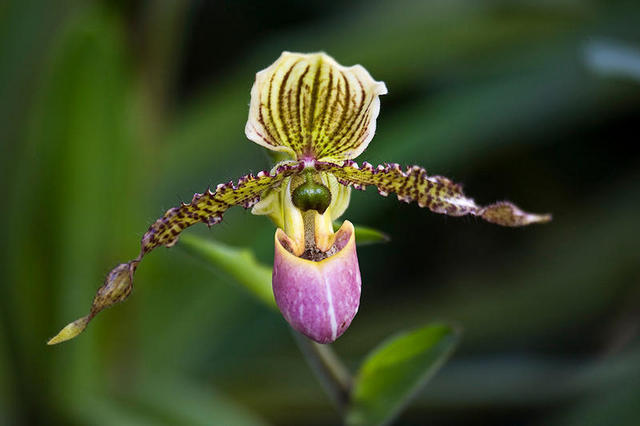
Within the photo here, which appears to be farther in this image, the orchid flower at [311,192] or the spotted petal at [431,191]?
the spotted petal at [431,191]

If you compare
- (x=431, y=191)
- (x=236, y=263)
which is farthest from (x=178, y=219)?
(x=431, y=191)

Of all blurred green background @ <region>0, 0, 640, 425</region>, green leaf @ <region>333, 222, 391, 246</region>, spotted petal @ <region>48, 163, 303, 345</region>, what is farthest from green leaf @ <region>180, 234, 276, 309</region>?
blurred green background @ <region>0, 0, 640, 425</region>

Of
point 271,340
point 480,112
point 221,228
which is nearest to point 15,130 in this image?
point 221,228

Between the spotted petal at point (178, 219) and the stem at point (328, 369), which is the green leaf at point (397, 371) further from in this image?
the spotted petal at point (178, 219)

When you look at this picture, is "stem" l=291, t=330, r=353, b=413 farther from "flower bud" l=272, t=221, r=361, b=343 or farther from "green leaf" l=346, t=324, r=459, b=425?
"flower bud" l=272, t=221, r=361, b=343

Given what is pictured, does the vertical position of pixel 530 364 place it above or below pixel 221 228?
below

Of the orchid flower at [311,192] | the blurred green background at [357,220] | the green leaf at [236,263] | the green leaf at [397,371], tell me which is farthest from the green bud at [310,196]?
the blurred green background at [357,220]

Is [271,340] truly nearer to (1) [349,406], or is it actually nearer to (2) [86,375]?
(2) [86,375]
